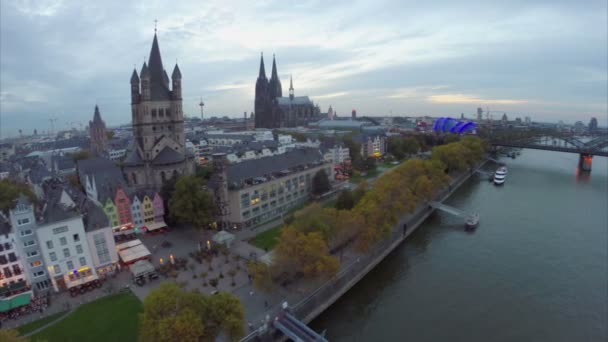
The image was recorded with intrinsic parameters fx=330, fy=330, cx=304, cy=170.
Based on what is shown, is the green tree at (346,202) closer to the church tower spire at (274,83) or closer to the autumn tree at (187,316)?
the autumn tree at (187,316)

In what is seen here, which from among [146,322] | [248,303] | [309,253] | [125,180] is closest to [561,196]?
[309,253]

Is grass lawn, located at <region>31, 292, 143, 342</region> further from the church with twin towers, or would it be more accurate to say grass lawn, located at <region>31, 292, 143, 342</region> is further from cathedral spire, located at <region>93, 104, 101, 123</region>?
the church with twin towers

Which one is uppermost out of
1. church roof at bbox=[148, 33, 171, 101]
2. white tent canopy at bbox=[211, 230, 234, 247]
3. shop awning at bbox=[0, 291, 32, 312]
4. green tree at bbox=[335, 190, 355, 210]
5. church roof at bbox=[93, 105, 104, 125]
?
church roof at bbox=[148, 33, 171, 101]

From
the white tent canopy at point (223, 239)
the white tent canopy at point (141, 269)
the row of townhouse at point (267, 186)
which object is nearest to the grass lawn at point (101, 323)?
the white tent canopy at point (141, 269)

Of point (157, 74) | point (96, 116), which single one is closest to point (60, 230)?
point (157, 74)

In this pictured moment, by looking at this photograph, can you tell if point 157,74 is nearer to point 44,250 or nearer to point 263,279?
point 44,250

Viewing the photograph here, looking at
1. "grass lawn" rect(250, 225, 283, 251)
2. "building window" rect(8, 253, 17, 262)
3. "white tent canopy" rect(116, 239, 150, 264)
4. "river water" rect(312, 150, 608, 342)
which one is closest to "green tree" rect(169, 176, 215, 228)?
"white tent canopy" rect(116, 239, 150, 264)
